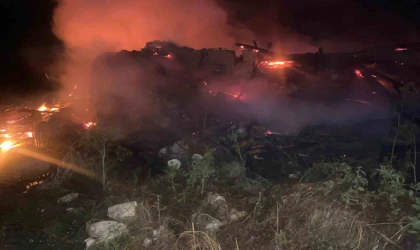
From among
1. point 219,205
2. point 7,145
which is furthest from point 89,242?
point 7,145

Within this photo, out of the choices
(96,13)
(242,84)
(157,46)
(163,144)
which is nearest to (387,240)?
(163,144)

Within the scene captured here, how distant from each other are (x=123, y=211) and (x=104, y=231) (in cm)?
39

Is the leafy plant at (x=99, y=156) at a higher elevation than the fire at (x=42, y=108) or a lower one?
higher

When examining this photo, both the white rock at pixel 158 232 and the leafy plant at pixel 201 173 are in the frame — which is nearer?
the white rock at pixel 158 232

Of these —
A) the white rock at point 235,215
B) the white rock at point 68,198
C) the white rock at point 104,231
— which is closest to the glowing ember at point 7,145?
the white rock at point 68,198

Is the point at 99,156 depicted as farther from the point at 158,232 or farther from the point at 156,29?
the point at 156,29

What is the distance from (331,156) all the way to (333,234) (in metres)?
2.41

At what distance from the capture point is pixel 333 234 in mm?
3564

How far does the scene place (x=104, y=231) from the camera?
3934 mm

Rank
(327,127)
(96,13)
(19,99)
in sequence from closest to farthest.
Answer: (327,127)
(19,99)
(96,13)

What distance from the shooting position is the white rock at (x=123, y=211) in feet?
13.8

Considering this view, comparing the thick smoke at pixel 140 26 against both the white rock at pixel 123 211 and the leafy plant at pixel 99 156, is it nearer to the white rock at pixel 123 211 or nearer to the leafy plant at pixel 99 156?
the leafy plant at pixel 99 156

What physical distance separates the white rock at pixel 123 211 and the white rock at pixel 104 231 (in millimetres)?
164

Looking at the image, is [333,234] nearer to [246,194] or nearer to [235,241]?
[235,241]
